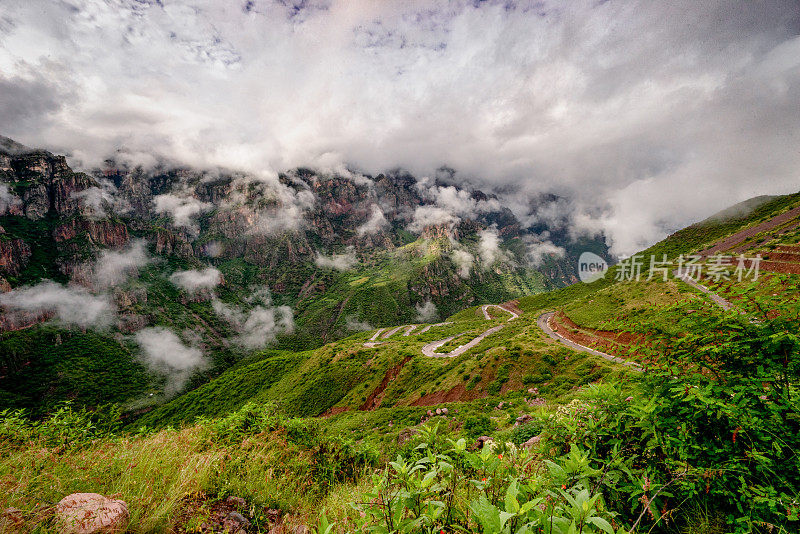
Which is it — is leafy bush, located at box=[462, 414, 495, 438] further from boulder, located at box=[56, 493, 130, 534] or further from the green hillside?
boulder, located at box=[56, 493, 130, 534]

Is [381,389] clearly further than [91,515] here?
Yes

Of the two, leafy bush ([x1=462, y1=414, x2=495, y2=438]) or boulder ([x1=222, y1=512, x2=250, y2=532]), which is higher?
boulder ([x1=222, y1=512, x2=250, y2=532])

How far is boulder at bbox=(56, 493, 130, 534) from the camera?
3.35 m

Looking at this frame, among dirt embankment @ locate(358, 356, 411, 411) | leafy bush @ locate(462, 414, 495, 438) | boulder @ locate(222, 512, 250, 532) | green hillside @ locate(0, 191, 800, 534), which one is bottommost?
dirt embankment @ locate(358, 356, 411, 411)

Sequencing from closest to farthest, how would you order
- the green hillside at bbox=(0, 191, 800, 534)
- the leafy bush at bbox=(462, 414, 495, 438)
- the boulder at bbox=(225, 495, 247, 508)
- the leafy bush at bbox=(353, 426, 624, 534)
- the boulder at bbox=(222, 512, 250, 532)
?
the leafy bush at bbox=(353, 426, 624, 534) → the green hillside at bbox=(0, 191, 800, 534) → the boulder at bbox=(222, 512, 250, 532) → the boulder at bbox=(225, 495, 247, 508) → the leafy bush at bbox=(462, 414, 495, 438)

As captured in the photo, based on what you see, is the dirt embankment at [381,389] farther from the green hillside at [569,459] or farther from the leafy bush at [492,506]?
the leafy bush at [492,506]

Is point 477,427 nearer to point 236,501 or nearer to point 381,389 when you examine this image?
point 236,501

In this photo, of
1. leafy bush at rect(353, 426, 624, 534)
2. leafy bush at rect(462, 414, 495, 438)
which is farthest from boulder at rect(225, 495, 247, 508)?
leafy bush at rect(462, 414, 495, 438)

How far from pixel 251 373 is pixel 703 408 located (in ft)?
401

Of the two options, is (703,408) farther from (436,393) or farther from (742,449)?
(436,393)

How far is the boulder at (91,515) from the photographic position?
335 centimetres

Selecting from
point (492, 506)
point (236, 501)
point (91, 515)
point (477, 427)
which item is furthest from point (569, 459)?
point (477, 427)

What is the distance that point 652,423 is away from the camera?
341cm

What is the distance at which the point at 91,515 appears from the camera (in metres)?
3.51
